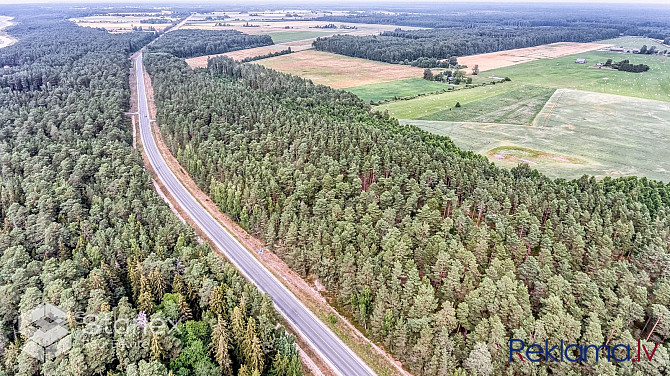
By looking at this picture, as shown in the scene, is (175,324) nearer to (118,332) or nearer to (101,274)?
(118,332)

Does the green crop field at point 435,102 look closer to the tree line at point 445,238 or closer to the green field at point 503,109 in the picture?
the green field at point 503,109

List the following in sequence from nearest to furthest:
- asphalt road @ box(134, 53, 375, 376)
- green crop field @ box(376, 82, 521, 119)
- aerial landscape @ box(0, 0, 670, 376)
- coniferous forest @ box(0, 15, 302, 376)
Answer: coniferous forest @ box(0, 15, 302, 376), aerial landscape @ box(0, 0, 670, 376), asphalt road @ box(134, 53, 375, 376), green crop field @ box(376, 82, 521, 119)

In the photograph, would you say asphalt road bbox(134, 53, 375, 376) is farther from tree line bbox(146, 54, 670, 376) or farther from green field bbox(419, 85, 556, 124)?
green field bbox(419, 85, 556, 124)

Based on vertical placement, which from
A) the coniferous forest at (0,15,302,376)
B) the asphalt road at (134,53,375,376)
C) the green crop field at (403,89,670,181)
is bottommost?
the asphalt road at (134,53,375,376)

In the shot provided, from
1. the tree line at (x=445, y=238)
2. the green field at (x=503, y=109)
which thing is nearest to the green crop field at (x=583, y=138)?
the green field at (x=503, y=109)

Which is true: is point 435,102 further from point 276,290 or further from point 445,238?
point 276,290

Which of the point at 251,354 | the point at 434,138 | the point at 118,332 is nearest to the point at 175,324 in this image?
the point at 118,332

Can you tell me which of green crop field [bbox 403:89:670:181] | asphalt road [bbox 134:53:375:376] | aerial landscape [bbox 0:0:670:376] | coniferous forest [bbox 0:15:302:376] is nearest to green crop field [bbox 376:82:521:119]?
green crop field [bbox 403:89:670:181]

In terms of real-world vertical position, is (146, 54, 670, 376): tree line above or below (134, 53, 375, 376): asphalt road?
above
